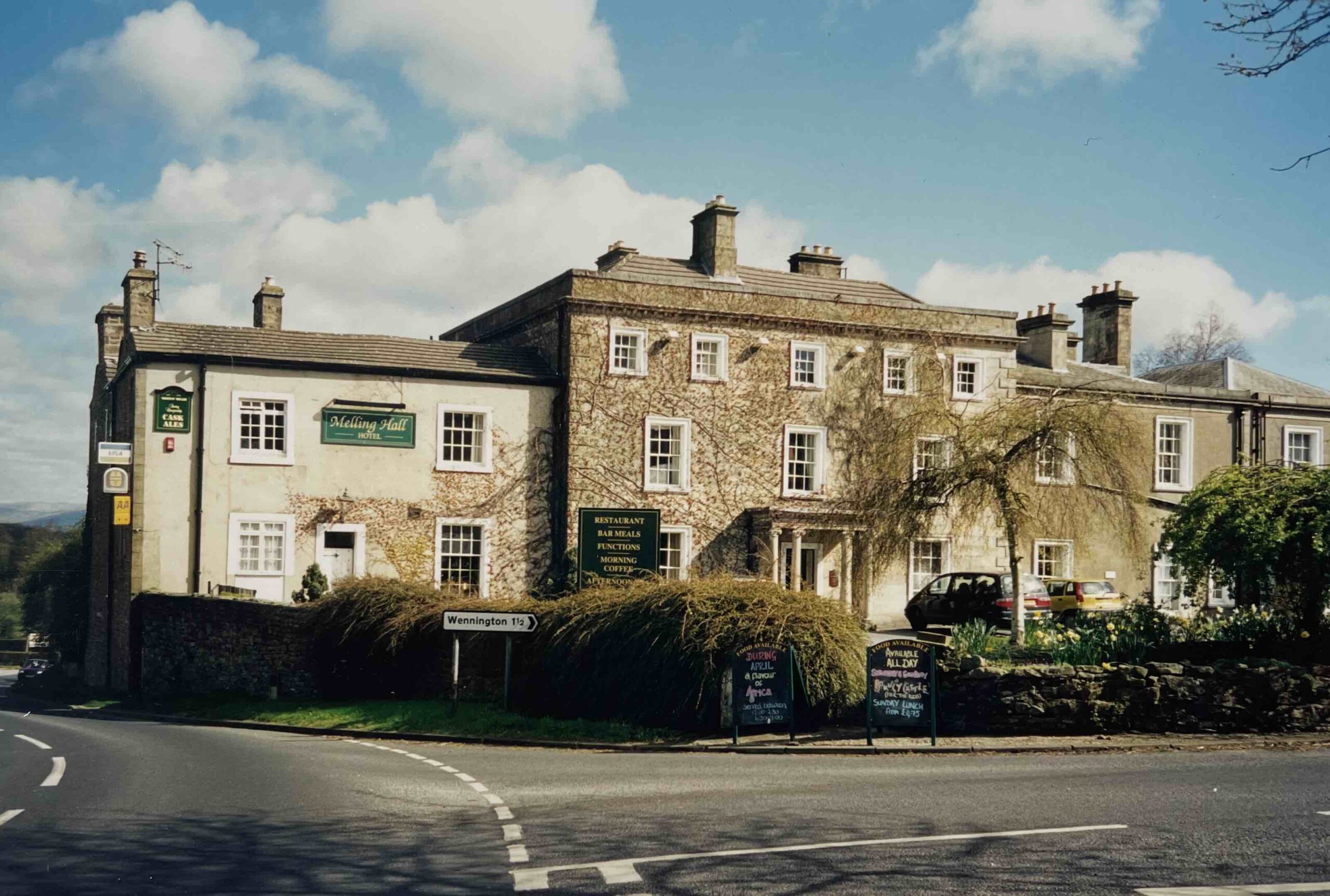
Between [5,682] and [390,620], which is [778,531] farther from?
[5,682]

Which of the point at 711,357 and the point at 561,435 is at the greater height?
the point at 711,357

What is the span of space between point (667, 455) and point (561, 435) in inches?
118

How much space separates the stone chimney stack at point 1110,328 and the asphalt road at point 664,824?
29.5 m

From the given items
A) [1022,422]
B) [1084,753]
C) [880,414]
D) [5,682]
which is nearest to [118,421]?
[880,414]

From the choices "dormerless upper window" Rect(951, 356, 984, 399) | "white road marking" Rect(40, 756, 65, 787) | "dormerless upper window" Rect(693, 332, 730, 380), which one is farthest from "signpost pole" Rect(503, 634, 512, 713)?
"dormerless upper window" Rect(951, 356, 984, 399)

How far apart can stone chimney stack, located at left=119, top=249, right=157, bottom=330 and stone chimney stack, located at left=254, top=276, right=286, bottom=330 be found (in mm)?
2971

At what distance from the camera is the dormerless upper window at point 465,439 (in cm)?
3316

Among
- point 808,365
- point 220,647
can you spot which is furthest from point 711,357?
point 220,647

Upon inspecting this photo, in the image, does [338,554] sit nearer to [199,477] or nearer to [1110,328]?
[199,477]

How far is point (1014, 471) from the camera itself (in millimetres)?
28922

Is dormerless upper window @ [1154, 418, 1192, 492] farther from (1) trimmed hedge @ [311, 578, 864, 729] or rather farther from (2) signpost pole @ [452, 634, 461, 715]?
(2) signpost pole @ [452, 634, 461, 715]

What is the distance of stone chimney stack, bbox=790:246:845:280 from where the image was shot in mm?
41906

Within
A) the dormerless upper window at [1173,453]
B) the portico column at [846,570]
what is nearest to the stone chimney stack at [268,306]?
the portico column at [846,570]

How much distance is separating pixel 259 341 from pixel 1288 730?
24.6 meters
